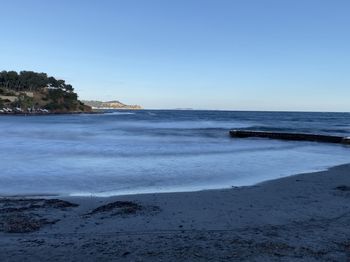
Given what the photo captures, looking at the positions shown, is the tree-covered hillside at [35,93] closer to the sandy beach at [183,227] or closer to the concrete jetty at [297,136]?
the concrete jetty at [297,136]

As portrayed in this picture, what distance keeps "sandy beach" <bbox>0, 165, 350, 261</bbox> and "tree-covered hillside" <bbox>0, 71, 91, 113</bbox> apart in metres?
144

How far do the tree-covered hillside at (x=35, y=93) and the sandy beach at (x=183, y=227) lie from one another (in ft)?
473

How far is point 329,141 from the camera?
35406mm

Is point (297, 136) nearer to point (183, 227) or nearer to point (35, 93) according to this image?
point (183, 227)

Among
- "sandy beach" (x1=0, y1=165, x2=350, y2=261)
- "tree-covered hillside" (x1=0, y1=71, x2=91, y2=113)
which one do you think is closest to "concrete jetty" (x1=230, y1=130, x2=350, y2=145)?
"sandy beach" (x1=0, y1=165, x2=350, y2=261)

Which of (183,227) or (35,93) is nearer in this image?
(183,227)

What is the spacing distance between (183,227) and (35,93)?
567 ft

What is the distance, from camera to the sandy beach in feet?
19.9

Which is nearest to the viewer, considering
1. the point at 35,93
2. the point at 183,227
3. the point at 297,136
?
the point at 183,227

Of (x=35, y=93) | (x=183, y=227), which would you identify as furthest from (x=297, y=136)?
(x=35, y=93)

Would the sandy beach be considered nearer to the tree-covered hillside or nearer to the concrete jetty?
the concrete jetty

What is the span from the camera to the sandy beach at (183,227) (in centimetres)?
605

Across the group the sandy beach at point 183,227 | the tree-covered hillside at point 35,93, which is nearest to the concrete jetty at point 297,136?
the sandy beach at point 183,227

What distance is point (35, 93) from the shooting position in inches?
6703
